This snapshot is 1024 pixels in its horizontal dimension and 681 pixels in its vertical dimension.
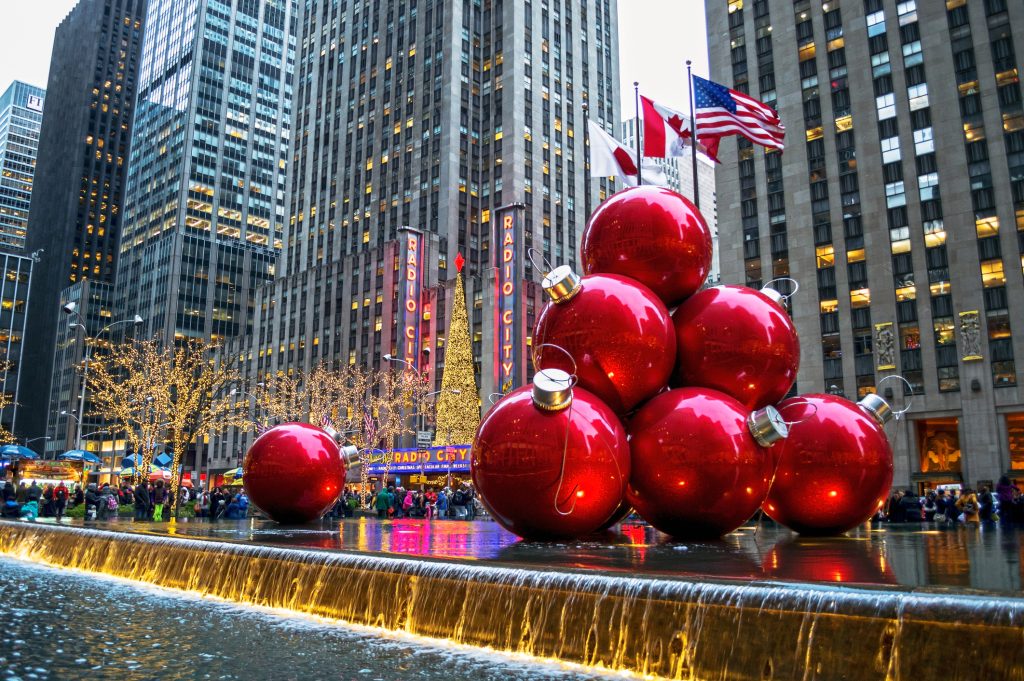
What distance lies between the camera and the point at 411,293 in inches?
3105

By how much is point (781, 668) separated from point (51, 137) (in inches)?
8090

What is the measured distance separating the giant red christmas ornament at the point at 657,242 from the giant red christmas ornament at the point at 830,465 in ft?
6.75

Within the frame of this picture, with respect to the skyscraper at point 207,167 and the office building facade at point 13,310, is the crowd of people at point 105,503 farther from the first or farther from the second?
the office building facade at point 13,310

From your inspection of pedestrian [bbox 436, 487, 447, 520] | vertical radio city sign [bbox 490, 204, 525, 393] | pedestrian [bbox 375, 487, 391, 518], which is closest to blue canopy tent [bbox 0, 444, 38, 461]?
pedestrian [bbox 436, 487, 447, 520]

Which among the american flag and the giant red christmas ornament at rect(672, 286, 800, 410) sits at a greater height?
the american flag

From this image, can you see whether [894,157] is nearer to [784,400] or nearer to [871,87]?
[871,87]

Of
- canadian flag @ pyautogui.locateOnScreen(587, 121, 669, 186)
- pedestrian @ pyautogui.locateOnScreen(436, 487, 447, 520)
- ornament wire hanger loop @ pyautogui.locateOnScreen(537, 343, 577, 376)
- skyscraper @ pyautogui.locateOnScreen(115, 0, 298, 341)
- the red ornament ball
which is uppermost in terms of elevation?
skyscraper @ pyautogui.locateOnScreen(115, 0, 298, 341)

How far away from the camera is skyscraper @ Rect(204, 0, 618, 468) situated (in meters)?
88.4

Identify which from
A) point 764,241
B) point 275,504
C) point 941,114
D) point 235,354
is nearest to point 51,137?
point 235,354

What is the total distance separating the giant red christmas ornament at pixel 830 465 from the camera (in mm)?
9742

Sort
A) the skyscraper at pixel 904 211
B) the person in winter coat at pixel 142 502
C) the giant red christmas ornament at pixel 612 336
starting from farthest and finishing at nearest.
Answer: the skyscraper at pixel 904 211 → the person in winter coat at pixel 142 502 → the giant red christmas ornament at pixel 612 336

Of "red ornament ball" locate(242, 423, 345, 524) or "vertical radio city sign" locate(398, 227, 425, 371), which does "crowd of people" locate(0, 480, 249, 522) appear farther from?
"vertical radio city sign" locate(398, 227, 425, 371)

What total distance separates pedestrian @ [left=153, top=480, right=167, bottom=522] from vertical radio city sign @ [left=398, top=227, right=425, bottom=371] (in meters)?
48.1

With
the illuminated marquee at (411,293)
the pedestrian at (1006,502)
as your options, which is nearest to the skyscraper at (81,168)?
the illuminated marquee at (411,293)
